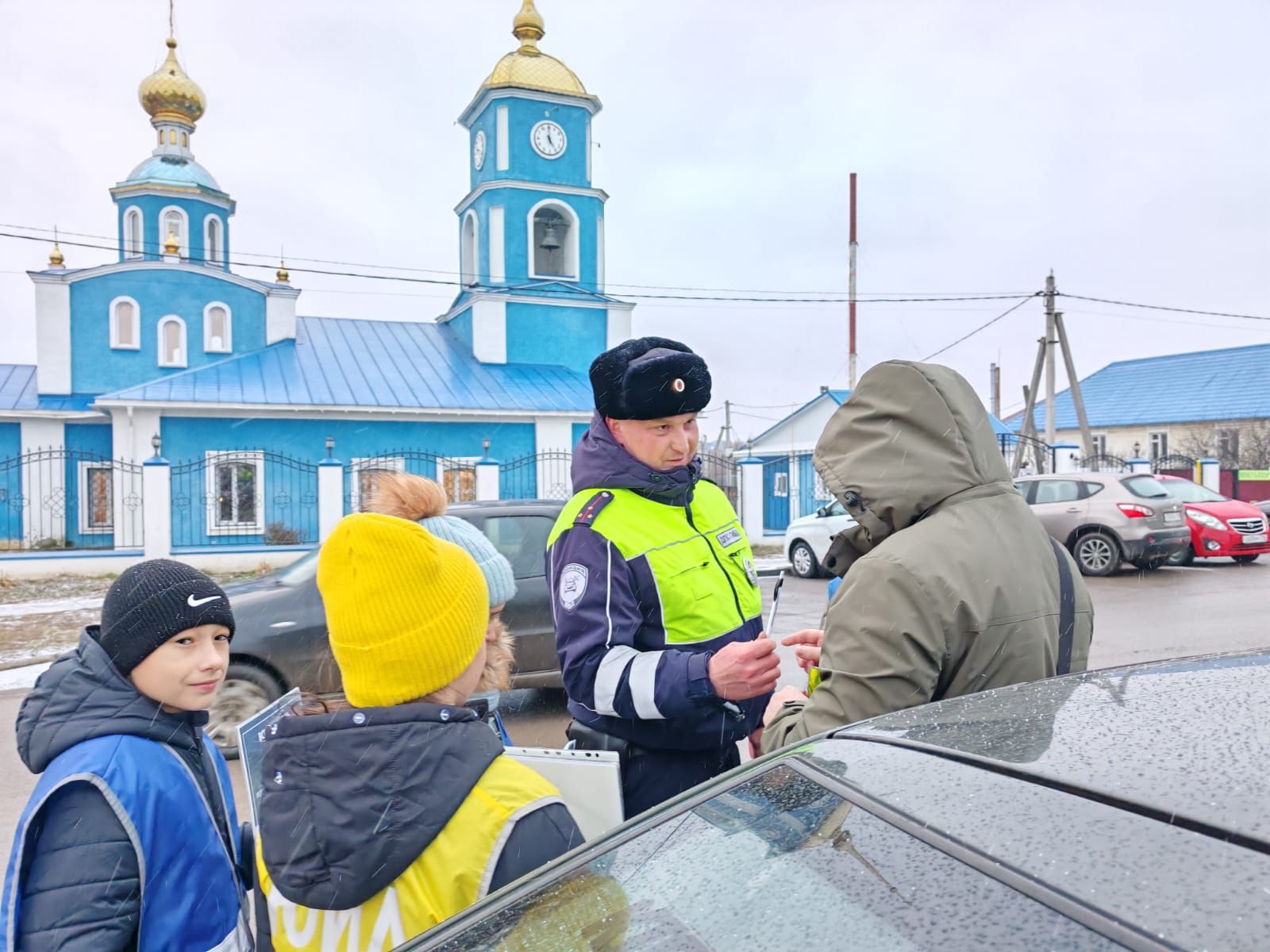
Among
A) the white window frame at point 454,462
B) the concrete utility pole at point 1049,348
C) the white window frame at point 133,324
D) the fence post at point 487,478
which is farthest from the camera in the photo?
the white window frame at point 133,324

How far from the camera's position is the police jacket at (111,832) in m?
1.46

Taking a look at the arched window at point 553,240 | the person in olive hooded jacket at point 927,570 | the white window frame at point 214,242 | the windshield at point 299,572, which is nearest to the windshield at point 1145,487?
the windshield at point 299,572

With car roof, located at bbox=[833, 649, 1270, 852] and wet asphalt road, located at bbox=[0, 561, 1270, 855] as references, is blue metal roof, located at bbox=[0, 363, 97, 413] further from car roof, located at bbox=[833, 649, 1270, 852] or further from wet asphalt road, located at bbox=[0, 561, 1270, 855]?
car roof, located at bbox=[833, 649, 1270, 852]

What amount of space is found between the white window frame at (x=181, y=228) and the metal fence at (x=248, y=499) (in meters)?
10.5

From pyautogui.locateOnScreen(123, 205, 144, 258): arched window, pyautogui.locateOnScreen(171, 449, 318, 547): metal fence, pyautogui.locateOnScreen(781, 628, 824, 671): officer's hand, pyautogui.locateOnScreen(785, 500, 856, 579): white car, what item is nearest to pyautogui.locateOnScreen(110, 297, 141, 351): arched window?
pyautogui.locateOnScreen(171, 449, 318, 547): metal fence

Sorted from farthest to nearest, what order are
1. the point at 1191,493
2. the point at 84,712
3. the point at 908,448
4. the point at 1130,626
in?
the point at 1191,493 < the point at 1130,626 < the point at 908,448 < the point at 84,712

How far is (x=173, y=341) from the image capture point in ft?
74.7

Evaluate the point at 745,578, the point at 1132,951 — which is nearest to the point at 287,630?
the point at 745,578

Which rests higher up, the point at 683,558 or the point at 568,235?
the point at 568,235

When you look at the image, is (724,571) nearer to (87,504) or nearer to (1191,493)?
(1191,493)

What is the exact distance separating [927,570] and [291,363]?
2273 cm

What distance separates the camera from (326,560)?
1431 mm

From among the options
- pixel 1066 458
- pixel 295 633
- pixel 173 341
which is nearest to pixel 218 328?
pixel 173 341

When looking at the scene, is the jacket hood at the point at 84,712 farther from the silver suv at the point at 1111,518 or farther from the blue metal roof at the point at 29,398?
the blue metal roof at the point at 29,398
